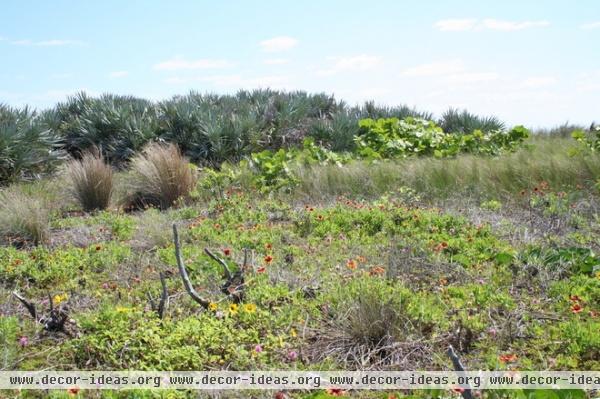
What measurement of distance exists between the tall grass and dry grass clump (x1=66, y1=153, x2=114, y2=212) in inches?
115

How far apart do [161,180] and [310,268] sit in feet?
15.7

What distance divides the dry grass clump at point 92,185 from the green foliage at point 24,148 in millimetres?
2284

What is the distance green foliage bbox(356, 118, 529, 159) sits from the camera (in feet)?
41.9

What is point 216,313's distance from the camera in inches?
166

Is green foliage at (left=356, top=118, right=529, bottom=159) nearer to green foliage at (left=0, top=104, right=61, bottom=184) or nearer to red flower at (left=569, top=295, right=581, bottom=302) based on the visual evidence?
green foliage at (left=0, top=104, right=61, bottom=184)

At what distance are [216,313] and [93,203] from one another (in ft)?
19.7

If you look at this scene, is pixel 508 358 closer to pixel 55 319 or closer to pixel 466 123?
pixel 55 319

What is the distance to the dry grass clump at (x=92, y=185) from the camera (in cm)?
950

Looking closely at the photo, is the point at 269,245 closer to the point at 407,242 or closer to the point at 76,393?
the point at 407,242

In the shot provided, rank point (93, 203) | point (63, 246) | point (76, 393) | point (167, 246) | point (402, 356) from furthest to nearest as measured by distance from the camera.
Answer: point (93, 203)
point (63, 246)
point (167, 246)
point (402, 356)
point (76, 393)

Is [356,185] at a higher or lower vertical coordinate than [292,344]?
higher

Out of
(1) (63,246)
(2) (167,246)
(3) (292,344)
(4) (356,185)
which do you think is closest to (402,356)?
(3) (292,344)

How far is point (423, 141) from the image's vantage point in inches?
530

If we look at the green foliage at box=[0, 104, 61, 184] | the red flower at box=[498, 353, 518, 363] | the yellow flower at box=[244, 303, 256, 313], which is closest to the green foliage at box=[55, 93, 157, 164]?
the green foliage at box=[0, 104, 61, 184]
